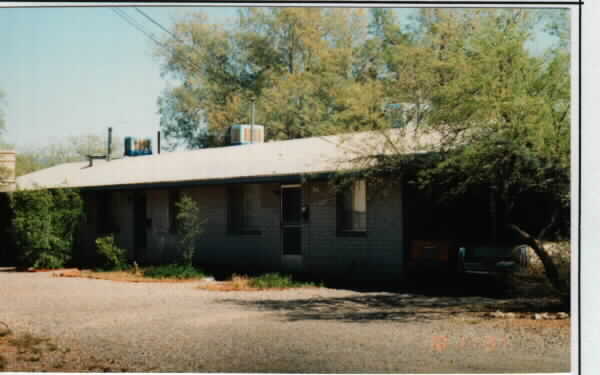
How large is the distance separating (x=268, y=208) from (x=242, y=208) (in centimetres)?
125

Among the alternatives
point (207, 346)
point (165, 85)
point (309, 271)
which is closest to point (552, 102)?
point (207, 346)

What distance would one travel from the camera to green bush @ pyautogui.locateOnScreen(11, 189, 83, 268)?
20297mm

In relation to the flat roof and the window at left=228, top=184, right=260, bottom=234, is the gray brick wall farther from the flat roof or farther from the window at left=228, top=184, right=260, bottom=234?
the flat roof

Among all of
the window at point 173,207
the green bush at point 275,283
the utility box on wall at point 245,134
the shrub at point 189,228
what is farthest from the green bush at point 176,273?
the utility box on wall at point 245,134

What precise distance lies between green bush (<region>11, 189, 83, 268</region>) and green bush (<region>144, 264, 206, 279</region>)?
4.23 m

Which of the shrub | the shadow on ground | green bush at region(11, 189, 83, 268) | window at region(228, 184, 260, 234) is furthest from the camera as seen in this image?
green bush at region(11, 189, 83, 268)

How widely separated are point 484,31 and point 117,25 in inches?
656

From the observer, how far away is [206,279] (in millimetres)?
16703

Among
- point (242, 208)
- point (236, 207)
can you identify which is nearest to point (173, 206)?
point (236, 207)

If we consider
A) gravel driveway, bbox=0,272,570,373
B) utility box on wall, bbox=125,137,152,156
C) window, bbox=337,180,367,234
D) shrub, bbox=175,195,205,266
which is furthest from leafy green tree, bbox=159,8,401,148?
gravel driveway, bbox=0,272,570,373

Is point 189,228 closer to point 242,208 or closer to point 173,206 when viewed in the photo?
point 242,208

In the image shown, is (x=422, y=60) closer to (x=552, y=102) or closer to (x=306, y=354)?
(x=552, y=102)

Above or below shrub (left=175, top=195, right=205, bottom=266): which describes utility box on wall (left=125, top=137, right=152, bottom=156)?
above

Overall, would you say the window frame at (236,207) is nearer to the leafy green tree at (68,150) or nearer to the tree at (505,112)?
the tree at (505,112)
